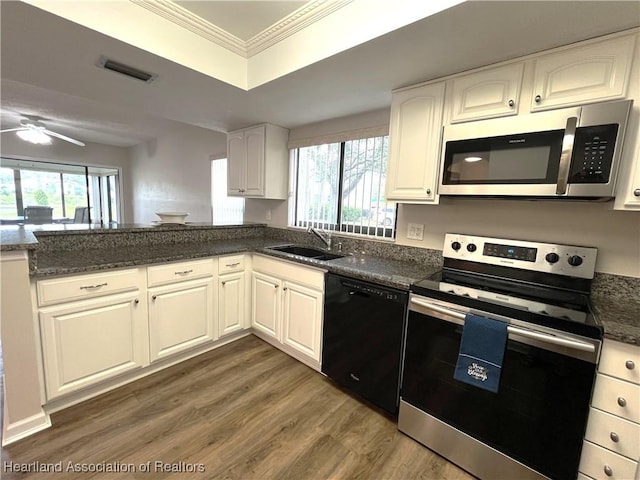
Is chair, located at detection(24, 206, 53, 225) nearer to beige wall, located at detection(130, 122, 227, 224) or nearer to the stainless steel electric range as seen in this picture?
beige wall, located at detection(130, 122, 227, 224)

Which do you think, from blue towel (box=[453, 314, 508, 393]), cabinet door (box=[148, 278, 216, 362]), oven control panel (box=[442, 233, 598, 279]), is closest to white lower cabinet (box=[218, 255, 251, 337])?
cabinet door (box=[148, 278, 216, 362])

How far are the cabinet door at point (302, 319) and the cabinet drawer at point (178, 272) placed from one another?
0.67 m

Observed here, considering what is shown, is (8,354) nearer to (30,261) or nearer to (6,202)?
(30,261)

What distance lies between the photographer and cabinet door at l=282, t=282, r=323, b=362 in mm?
2143

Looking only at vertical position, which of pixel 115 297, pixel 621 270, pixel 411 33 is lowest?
pixel 115 297

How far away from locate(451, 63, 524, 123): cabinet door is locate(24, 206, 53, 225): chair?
7.67 m

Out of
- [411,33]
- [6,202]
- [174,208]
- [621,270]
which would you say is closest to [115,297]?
[411,33]

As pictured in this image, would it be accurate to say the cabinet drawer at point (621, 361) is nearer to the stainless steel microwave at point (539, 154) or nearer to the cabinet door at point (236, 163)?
the stainless steel microwave at point (539, 154)

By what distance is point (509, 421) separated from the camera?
1.31m

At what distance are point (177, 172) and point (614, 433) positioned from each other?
5555 mm

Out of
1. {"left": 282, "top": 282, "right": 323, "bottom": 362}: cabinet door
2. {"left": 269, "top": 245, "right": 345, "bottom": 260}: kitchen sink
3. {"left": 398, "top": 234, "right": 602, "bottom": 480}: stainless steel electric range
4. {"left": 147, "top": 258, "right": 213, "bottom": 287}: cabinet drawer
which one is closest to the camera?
{"left": 398, "top": 234, "right": 602, "bottom": 480}: stainless steel electric range

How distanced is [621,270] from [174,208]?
5.50m

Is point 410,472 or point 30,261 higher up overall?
point 30,261

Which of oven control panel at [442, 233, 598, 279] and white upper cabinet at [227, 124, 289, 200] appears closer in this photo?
oven control panel at [442, 233, 598, 279]
